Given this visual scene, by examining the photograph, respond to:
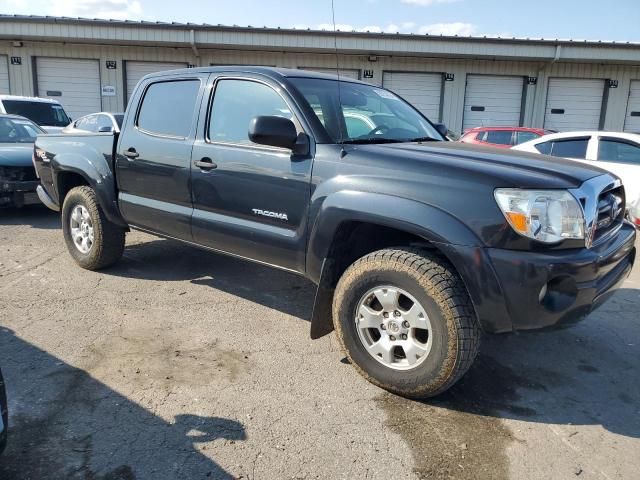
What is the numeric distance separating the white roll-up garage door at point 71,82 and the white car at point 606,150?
16779 millimetres

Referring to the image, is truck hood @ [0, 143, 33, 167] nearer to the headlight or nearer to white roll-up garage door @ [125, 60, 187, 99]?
the headlight

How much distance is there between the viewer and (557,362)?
143 inches

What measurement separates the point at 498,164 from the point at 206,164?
2.05 metres

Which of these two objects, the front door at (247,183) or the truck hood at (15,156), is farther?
the truck hood at (15,156)

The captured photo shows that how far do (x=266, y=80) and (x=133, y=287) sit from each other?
2350mm

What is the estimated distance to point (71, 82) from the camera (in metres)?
19.7

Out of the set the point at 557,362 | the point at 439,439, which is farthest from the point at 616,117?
the point at 439,439

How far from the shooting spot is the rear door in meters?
4.12

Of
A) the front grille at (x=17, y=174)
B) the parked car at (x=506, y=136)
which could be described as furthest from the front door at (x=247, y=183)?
the parked car at (x=506, y=136)

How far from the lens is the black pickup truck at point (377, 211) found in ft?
8.81

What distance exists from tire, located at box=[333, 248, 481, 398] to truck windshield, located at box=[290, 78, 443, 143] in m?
0.94

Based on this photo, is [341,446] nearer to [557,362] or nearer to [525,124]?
[557,362]

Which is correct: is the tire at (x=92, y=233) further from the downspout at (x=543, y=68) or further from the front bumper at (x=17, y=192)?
the downspout at (x=543, y=68)

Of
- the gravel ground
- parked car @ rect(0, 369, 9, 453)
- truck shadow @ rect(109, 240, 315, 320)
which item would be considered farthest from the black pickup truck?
parked car @ rect(0, 369, 9, 453)
